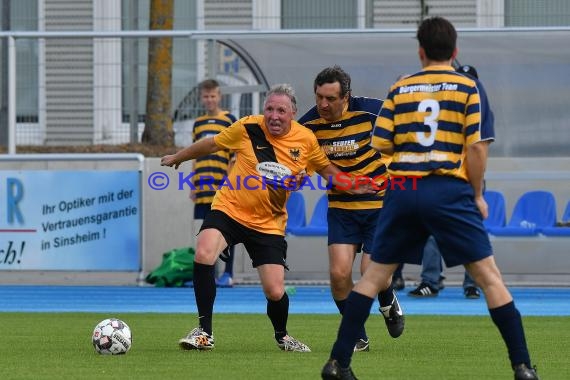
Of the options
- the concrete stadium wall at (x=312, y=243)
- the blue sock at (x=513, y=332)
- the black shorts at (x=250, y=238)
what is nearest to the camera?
the blue sock at (x=513, y=332)

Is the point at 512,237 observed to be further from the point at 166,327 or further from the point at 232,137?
the point at 232,137

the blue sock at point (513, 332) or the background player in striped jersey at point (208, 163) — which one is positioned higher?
the background player in striped jersey at point (208, 163)

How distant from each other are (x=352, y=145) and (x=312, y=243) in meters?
7.24

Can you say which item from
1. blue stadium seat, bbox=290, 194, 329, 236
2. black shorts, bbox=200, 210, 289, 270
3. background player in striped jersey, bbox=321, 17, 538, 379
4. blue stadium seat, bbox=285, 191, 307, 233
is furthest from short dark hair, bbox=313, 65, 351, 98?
blue stadium seat, bbox=285, 191, 307, 233

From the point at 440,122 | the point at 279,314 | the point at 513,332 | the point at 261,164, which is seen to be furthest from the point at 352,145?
the point at 513,332

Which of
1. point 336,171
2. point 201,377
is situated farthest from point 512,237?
point 201,377

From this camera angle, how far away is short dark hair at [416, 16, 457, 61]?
680 centimetres

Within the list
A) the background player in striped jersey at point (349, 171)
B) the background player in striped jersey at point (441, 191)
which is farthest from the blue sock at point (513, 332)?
the background player in striped jersey at point (349, 171)

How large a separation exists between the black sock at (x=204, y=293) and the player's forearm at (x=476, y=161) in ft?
8.73

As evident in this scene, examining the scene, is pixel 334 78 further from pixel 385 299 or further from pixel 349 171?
pixel 385 299

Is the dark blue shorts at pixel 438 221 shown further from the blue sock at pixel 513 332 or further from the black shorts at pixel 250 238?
the black shorts at pixel 250 238

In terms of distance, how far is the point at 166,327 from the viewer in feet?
35.9

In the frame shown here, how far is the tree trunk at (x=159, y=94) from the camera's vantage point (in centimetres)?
1656

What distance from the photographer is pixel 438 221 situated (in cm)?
674
